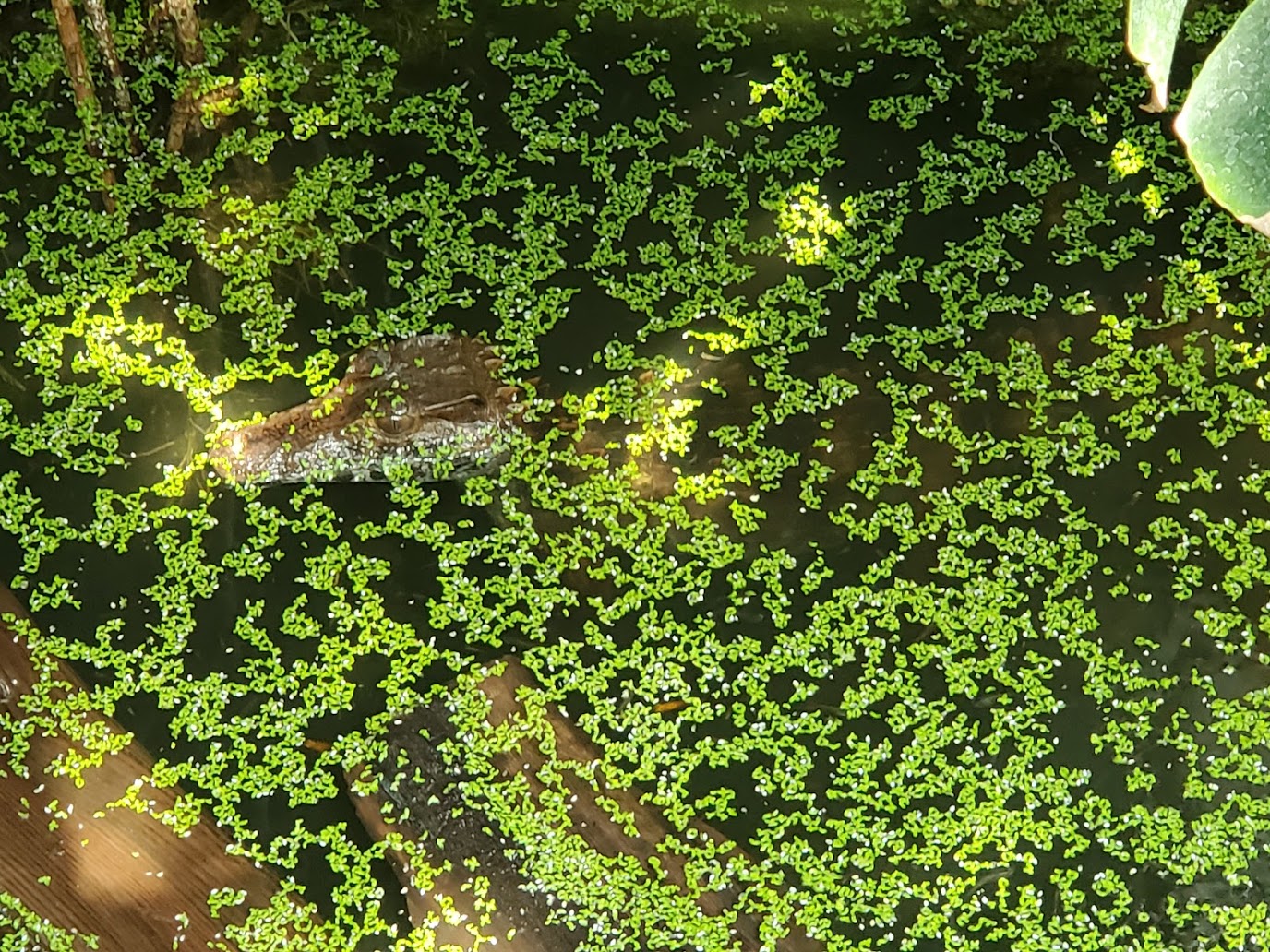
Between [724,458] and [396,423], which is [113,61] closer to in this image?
[396,423]

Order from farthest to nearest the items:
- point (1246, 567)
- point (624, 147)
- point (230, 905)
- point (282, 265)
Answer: point (624, 147), point (282, 265), point (1246, 567), point (230, 905)

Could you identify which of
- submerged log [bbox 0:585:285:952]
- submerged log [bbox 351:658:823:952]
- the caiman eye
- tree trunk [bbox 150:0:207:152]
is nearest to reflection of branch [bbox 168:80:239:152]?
tree trunk [bbox 150:0:207:152]

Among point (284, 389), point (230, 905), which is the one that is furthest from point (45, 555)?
point (230, 905)

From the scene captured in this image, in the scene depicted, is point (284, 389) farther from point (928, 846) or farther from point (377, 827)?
point (928, 846)

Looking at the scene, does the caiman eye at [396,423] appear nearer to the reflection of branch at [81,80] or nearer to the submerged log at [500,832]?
the submerged log at [500,832]

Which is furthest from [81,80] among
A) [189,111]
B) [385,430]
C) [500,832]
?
[500,832]

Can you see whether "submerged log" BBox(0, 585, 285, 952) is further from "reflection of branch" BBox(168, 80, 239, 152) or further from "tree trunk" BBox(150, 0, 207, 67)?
"tree trunk" BBox(150, 0, 207, 67)
